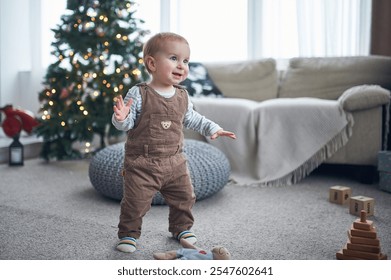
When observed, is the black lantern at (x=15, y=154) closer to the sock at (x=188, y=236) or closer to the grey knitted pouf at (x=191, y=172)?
the grey knitted pouf at (x=191, y=172)

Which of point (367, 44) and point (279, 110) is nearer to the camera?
point (279, 110)

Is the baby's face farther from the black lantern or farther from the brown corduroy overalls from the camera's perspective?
the black lantern

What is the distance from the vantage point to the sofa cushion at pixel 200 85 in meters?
3.64

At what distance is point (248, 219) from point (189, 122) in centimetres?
61

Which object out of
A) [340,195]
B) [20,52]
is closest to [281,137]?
[340,195]

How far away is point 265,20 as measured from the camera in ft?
13.5

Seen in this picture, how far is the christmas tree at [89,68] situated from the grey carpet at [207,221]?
2.08 ft

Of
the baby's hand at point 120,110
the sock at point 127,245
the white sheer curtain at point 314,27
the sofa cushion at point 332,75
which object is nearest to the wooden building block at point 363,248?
the sock at point 127,245

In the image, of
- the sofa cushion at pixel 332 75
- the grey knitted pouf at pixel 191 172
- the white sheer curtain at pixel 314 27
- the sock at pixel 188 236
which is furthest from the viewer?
the white sheer curtain at pixel 314 27

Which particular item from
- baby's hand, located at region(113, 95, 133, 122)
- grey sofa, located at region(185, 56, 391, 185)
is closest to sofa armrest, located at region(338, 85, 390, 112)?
grey sofa, located at region(185, 56, 391, 185)

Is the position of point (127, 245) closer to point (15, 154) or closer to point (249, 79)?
point (15, 154)
